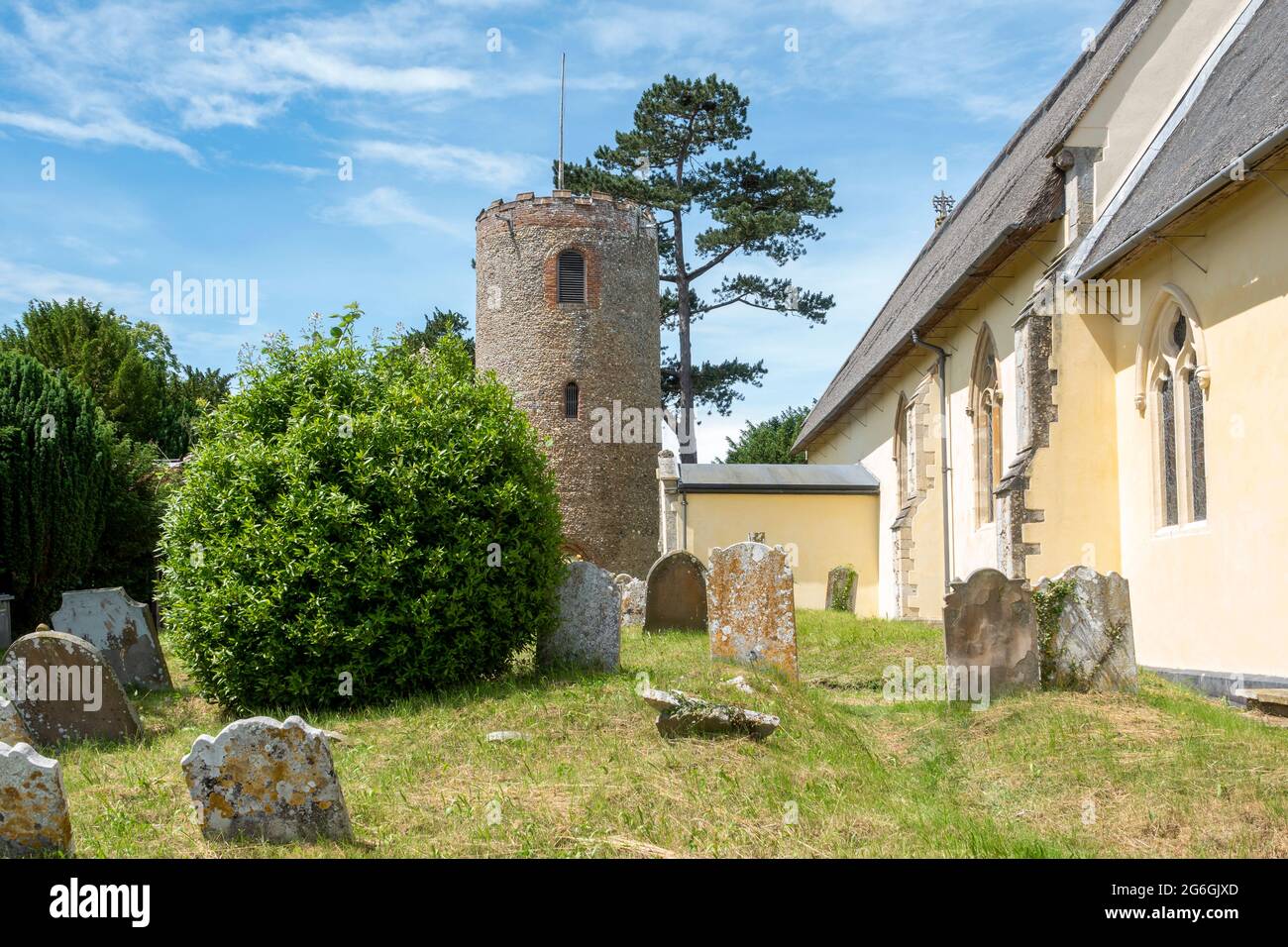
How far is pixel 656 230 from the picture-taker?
33094mm

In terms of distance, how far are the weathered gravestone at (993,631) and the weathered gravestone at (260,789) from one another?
5777mm

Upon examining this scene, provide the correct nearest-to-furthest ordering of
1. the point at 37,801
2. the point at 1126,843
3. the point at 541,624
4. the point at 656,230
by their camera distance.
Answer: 1. the point at 37,801
2. the point at 1126,843
3. the point at 541,624
4. the point at 656,230

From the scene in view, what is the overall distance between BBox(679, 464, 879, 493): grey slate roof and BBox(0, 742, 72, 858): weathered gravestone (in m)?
17.6

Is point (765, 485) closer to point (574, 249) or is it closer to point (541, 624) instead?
point (574, 249)

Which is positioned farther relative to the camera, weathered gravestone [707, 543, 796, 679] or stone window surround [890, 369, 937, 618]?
stone window surround [890, 369, 937, 618]

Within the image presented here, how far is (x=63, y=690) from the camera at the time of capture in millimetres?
7656

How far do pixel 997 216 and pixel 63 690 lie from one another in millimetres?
14584

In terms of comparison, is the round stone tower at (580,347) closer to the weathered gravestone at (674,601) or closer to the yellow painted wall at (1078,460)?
the weathered gravestone at (674,601)

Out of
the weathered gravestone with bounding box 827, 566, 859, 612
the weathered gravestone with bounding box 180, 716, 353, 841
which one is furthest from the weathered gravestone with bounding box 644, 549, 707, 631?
the weathered gravestone with bounding box 180, 716, 353, 841

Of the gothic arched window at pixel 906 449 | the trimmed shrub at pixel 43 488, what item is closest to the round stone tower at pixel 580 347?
the gothic arched window at pixel 906 449

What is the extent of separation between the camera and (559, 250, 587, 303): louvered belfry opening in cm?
3058

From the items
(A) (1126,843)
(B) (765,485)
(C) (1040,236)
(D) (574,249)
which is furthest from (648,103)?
(A) (1126,843)

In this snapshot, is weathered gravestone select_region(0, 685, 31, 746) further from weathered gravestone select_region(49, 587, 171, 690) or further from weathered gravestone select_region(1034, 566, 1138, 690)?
weathered gravestone select_region(1034, 566, 1138, 690)

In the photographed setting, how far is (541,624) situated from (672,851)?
4030 millimetres
